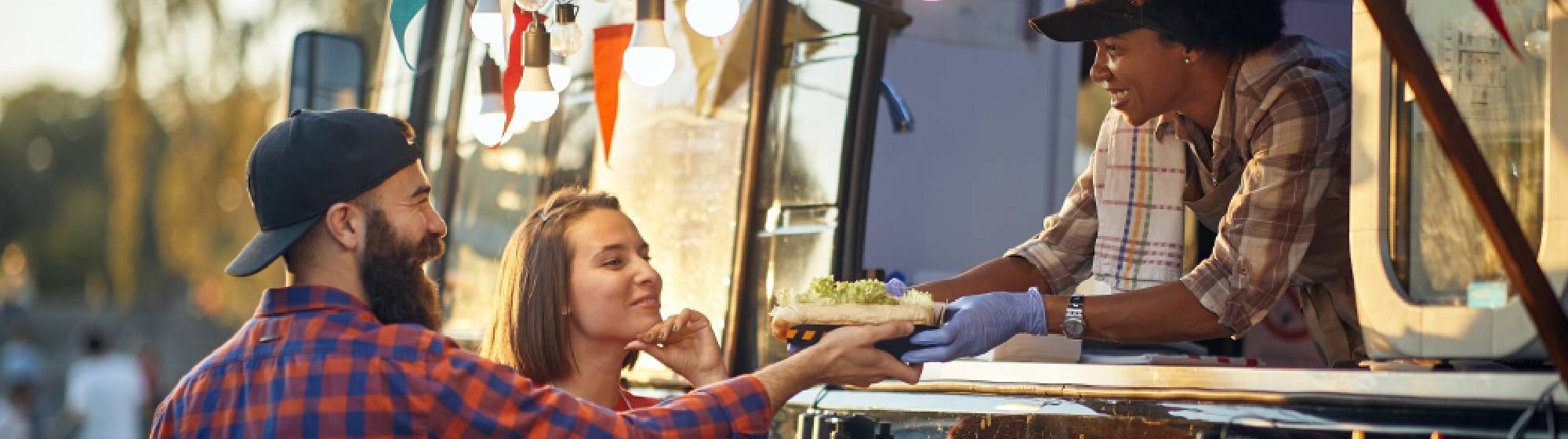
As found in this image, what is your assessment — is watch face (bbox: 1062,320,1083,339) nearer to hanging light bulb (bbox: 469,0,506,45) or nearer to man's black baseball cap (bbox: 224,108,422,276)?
man's black baseball cap (bbox: 224,108,422,276)

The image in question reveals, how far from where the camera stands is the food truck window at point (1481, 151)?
2.88 m

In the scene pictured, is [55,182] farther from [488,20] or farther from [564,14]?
[564,14]

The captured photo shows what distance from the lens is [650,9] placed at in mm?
4367

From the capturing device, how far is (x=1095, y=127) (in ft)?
18.3

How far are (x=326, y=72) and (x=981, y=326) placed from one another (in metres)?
4.12

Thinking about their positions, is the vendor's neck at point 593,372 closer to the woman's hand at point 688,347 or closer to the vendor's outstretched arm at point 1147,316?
the woman's hand at point 688,347

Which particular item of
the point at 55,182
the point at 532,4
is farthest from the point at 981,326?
the point at 55,182

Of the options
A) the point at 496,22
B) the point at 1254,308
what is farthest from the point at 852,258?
the point at 1254,308

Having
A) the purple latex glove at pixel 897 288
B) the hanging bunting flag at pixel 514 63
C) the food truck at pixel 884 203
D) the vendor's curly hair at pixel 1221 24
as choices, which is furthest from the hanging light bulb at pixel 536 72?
the vendor's curly hair at pixel 1221 24

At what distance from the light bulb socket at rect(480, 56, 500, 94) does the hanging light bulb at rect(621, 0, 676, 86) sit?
3.58ft

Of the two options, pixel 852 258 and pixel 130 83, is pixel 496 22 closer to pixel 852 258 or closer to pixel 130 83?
pixel 852 258

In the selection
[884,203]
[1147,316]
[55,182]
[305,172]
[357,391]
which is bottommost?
[357,391]

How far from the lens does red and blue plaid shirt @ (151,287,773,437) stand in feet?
8.79

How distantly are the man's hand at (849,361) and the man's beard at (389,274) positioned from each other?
68 centimetres
